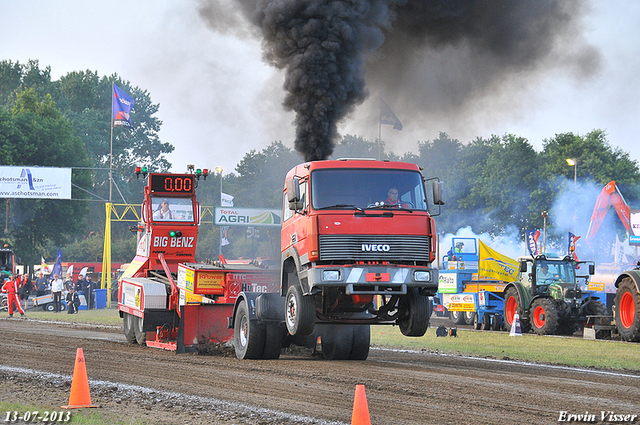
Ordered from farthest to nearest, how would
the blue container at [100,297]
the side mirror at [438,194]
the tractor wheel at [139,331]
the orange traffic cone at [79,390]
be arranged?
the blue container at [100,297], the tractor wheel at [139,331], the side mirror at [438,194], the orange traffic cone at [79,390]

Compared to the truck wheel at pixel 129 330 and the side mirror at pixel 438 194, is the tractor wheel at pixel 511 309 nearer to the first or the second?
the truck wheel at pixel 129 330

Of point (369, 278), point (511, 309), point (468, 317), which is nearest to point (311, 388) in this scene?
point (369, 278)

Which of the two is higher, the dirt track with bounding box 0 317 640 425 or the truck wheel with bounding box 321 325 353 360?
the truck wheel with bounding box 321 325 353 360

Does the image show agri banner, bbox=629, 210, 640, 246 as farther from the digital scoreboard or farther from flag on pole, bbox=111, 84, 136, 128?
flag on pole, bbox=111, 84, 136, 128

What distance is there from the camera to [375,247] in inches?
444

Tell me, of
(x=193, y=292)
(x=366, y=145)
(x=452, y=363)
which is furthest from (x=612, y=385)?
(x=366, y=145)

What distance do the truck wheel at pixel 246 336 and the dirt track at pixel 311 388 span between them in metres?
0.27

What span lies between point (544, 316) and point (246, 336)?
38.4 feet

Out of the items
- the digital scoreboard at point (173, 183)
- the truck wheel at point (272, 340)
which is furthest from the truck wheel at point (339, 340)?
the digital scoreboard at point (173, 183)

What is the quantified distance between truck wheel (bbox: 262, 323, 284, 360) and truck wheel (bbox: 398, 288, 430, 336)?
7.76 feet

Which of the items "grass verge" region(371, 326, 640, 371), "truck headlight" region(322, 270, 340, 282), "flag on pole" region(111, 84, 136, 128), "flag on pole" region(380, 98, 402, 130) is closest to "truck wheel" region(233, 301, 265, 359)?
"truck headlight" region(322, 270, 340, 282)

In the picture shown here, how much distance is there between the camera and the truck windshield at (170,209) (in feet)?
58.2

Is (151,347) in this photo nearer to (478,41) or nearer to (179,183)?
(179,183)

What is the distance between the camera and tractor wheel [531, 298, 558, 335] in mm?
21328
